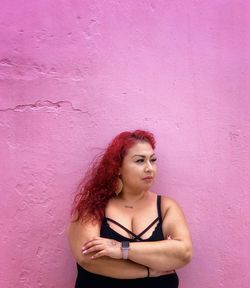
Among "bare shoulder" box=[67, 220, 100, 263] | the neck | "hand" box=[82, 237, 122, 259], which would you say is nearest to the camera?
"hand" box=[82, 237, 122, 259]

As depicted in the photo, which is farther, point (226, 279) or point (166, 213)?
point (226, 279)

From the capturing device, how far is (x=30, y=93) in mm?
3016

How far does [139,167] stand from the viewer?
8.78 feet

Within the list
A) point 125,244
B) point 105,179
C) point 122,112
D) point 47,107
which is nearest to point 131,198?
point 105,179

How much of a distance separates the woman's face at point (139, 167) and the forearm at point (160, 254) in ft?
1.28

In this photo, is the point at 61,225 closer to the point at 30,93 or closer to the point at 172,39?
the point at 30,93

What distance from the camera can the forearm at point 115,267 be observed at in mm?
2488

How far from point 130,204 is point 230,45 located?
137cm

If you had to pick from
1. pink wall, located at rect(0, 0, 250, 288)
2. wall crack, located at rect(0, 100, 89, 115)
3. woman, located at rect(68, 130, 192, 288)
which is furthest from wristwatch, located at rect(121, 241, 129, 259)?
wall crack, located at rect(0, 100, 89, 115)

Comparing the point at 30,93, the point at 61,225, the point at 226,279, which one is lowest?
the point at 226,279

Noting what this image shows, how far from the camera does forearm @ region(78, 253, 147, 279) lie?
2.49 m

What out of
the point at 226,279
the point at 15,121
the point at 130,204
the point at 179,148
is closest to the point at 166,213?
the point at 130,204

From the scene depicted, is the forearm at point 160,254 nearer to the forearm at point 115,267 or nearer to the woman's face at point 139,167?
the forearm at point 115,267

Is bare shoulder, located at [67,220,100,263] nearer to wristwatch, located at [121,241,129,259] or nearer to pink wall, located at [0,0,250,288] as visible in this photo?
wristwatch, located at [121,241,129,259]
